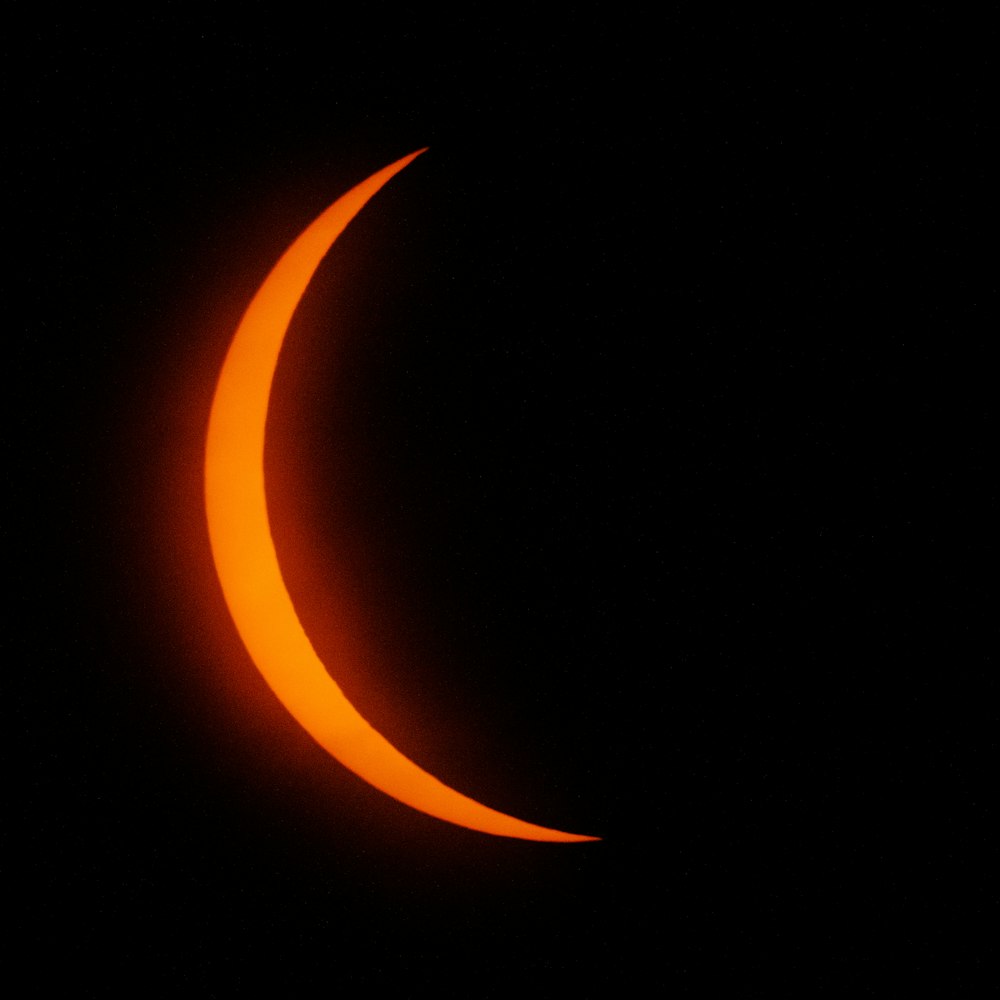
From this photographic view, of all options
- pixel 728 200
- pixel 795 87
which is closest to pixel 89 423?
pixel 728 200

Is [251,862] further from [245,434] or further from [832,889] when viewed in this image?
[832,889]

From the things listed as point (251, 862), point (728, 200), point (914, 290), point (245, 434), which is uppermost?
point (728, 200)

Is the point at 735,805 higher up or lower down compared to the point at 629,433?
lower down

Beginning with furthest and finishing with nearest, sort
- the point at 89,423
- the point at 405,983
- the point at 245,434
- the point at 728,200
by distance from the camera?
the point at 728,200, the point at 405,983, the point at 89,423, the point at 245,434

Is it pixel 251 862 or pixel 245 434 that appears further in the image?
pixel 251 862

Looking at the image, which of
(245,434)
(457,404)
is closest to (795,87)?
(457,404)

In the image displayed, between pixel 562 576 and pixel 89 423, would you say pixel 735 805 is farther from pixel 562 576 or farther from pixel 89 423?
pixel 89 423

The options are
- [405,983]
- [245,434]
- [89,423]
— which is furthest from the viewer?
[405,983]
